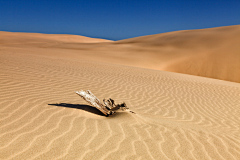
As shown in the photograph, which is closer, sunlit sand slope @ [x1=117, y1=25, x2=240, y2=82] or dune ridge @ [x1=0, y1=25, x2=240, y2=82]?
sunlit sand slope @ [x1=117, y1=25, x2=240, y2=82]

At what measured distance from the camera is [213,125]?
4422mm

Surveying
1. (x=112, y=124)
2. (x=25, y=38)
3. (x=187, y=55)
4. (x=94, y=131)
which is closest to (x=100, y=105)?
(x=112, y=124)

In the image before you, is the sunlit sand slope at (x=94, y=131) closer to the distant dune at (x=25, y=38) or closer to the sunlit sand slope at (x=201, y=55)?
the sunlit sand slope at (x=201, y=55)

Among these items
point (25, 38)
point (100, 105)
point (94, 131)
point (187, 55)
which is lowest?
point (94, 131)

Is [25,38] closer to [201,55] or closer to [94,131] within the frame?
[201,55]

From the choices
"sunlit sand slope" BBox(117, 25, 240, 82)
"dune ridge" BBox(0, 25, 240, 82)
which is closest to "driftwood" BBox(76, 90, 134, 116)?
"dune ridge" BBox(0, 25, 240, 82)

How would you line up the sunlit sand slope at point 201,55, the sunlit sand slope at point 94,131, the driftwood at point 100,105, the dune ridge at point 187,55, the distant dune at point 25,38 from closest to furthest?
the sunlit sand slope at point 94,131, the driftwood at point 100,105, the sunlit sand slope at point 201,55, the dune ridge at point 187,55, the distant dune at point 25,38

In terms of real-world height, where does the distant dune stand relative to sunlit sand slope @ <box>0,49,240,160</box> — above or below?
above

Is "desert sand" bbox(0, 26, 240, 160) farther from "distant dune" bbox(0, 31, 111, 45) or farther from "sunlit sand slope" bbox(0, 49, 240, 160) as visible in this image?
"distant dune" bbox(0, 31, 111, 45)

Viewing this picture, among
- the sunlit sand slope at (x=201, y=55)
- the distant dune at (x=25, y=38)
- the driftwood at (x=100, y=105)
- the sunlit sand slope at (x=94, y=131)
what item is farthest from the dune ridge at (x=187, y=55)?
the distant dune at (x=25, y=38)

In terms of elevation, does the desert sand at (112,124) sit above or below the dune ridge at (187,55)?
Result: below

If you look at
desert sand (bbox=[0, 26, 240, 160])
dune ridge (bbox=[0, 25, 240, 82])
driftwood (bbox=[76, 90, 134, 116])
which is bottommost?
desert sand (bbox=[0, 26, 240, 160])

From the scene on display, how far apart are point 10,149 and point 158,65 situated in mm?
19858

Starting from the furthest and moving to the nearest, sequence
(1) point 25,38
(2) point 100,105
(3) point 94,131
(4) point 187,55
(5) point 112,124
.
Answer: (1) point 25,38 < (4) point 187,55 < (2) point 100,105 < (5) point 112,124 < (3) point 94,131
